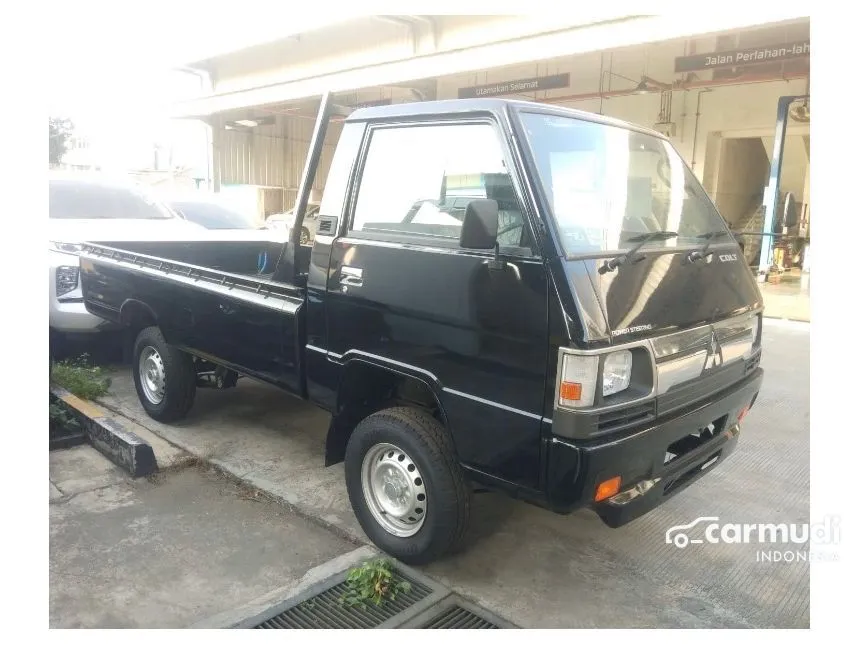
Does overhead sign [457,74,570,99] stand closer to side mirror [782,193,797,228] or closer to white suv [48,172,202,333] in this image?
side mirror [782,193,797,228]

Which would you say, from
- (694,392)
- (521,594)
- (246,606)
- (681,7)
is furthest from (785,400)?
(681,7)

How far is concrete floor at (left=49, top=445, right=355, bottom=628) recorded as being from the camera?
275 cm

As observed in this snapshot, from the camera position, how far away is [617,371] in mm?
2447

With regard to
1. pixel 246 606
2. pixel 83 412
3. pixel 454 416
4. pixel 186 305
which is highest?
pixel 186 305

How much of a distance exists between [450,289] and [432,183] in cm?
55

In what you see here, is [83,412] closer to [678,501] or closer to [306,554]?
[306,554]

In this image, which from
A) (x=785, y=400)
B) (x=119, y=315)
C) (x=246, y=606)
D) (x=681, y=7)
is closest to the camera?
(x=246, y=606)

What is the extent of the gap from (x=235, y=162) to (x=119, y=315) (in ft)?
57.5

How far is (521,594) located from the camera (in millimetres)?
2871

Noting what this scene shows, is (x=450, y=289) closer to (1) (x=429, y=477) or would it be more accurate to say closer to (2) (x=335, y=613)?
(1) (x=429, y=477)

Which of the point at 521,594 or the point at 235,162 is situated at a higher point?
the point at 235,162

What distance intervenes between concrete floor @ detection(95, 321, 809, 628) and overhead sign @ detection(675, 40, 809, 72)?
23.6ft

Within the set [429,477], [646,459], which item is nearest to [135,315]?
[429,477]
